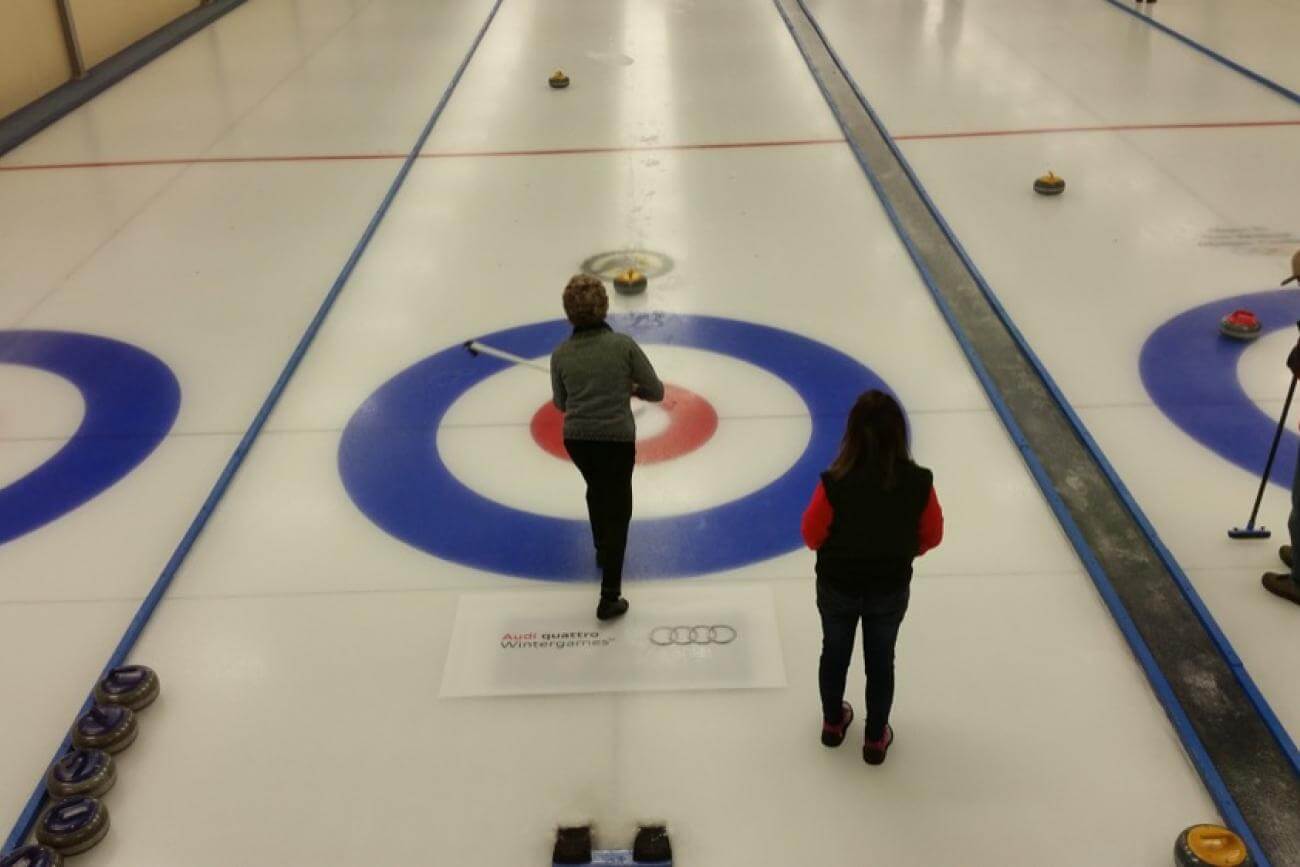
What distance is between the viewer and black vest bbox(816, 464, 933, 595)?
3.17m

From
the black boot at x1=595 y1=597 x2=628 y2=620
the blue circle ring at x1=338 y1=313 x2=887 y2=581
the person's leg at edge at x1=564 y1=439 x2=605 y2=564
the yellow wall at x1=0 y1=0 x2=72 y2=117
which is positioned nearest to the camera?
the person's leg at edge at x1=564 y1=439 x2=605 y2=564

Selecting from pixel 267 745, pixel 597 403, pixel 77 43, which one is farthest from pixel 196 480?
pixel 77 43

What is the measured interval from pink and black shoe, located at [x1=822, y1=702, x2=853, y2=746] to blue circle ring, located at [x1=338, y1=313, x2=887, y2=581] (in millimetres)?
1040

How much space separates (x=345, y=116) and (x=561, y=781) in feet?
27.9

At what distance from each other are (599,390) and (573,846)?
4.99 ft

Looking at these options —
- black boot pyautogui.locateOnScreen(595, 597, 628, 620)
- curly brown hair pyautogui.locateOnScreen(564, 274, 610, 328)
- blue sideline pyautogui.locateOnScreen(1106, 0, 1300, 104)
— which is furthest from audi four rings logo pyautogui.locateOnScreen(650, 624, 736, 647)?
blue sideline pyautogui.locateOnScreen(1106, 0, 1300, 104)

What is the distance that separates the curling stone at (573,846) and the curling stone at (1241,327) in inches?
184

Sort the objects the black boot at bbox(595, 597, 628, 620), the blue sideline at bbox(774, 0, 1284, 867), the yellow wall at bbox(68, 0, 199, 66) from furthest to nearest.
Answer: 1. the yellow wall at bbox(68, 0, 199, 66)
2. the black boot at bbox(595, 597, 628, 620)
3. the blue sideline at bbox(774, 0, 1284, 867)

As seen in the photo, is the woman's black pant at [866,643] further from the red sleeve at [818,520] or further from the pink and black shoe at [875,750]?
the red sleeve at [818,520]

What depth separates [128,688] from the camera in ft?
13.2

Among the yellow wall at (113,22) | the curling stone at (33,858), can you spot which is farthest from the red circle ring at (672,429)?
the yellow wall at (113,22)

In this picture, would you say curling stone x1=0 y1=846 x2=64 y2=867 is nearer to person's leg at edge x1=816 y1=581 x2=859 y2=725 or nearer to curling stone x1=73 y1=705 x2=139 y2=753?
curling stone x1=73 y1=705 x2=139 y2=753

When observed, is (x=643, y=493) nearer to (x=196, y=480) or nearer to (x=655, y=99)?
(x=196, y=480)

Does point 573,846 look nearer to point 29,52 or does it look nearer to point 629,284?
point 629,284
